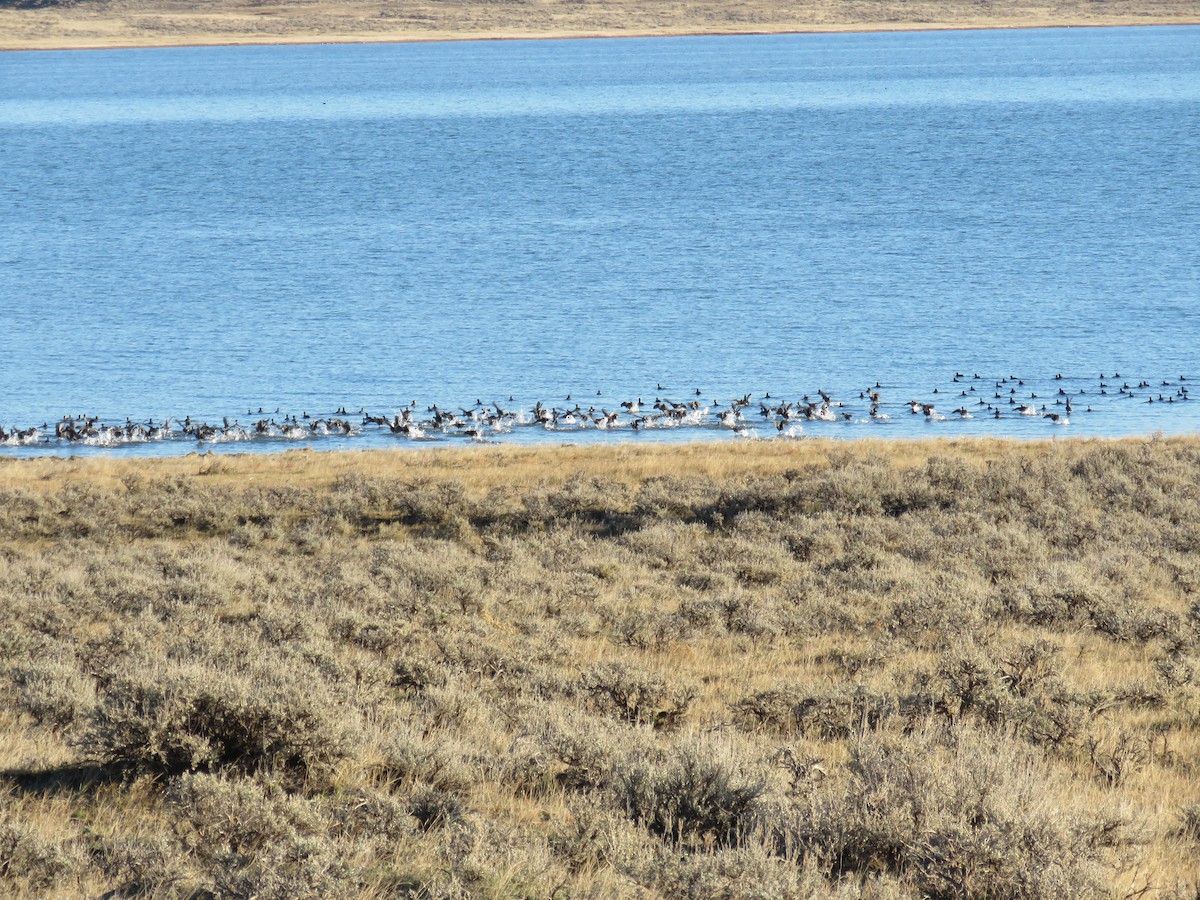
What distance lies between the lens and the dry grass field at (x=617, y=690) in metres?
5.58

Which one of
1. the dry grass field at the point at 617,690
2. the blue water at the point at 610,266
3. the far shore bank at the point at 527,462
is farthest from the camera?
the blue water at the point at 610,266

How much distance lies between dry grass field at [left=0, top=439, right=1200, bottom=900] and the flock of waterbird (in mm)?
12228

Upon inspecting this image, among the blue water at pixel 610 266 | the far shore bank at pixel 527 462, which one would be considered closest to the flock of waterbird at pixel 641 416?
the blue water at pixel 610 266

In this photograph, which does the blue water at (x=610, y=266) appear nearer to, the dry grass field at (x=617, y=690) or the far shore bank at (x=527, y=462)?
the far shore bank at (x=527, y=462)

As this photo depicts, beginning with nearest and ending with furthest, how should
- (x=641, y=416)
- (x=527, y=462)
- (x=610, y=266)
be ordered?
(x=527, y=462) < (x=641, y=416) < (x=610, y=266)

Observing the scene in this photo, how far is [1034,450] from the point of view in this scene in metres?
25.1

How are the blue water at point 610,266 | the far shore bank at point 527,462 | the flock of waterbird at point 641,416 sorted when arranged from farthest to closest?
the blue water at point 610,266 → the flock of waterbird at point 641,416 → the far shore bank at point 527,462

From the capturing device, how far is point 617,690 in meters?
9.34

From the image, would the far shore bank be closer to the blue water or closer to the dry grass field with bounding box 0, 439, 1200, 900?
the dry grass field with bounding box 0, 439, 1200, 900

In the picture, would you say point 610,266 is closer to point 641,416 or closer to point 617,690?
point 641,416

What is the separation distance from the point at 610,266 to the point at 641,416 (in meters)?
23.2

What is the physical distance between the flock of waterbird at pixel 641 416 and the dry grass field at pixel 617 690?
12.2 metres

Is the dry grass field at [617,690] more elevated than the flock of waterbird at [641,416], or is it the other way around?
the dry grass field at [617,690]

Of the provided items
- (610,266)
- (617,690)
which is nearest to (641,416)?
(610,266)
